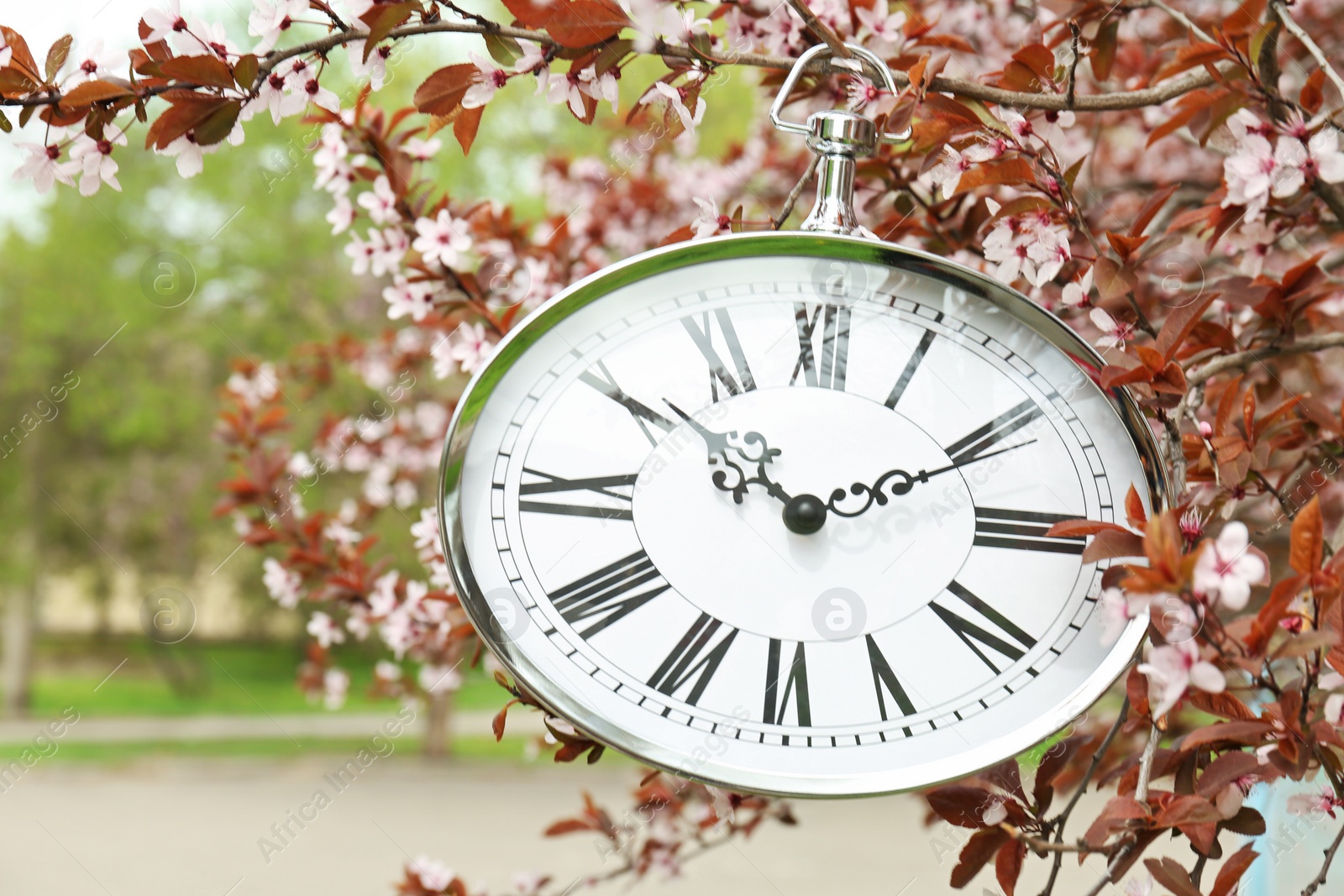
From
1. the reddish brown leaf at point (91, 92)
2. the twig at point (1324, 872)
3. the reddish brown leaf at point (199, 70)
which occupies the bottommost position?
the twig at point (1324, 872)

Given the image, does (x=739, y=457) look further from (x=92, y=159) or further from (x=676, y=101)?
(x=92, y=159)

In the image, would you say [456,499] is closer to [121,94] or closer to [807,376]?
[807,376]

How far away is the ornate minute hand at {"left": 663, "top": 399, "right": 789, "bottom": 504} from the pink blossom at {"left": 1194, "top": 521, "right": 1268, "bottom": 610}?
13.8 inches

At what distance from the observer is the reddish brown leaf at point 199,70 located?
3.64ft

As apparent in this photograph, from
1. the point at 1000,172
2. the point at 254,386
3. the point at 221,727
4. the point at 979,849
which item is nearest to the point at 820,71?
the point at 1000,172

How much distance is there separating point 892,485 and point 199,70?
2.77ft

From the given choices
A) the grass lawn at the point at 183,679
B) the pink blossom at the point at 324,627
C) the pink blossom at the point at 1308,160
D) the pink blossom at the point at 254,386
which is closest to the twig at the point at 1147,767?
the pink blossom at the point at 1308,160

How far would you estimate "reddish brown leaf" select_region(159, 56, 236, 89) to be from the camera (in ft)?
3.64

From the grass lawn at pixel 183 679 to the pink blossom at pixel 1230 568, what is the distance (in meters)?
12.1

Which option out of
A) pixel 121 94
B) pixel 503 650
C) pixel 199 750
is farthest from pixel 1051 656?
pixel 199 750

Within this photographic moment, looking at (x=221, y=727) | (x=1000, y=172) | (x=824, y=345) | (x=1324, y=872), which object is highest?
(x=1000, y=172)

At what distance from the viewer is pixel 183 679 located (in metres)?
14.4

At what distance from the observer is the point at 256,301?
1116 centimetres

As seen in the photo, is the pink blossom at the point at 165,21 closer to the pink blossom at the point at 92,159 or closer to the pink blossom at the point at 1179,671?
the pink blossom at the point at 92,159
